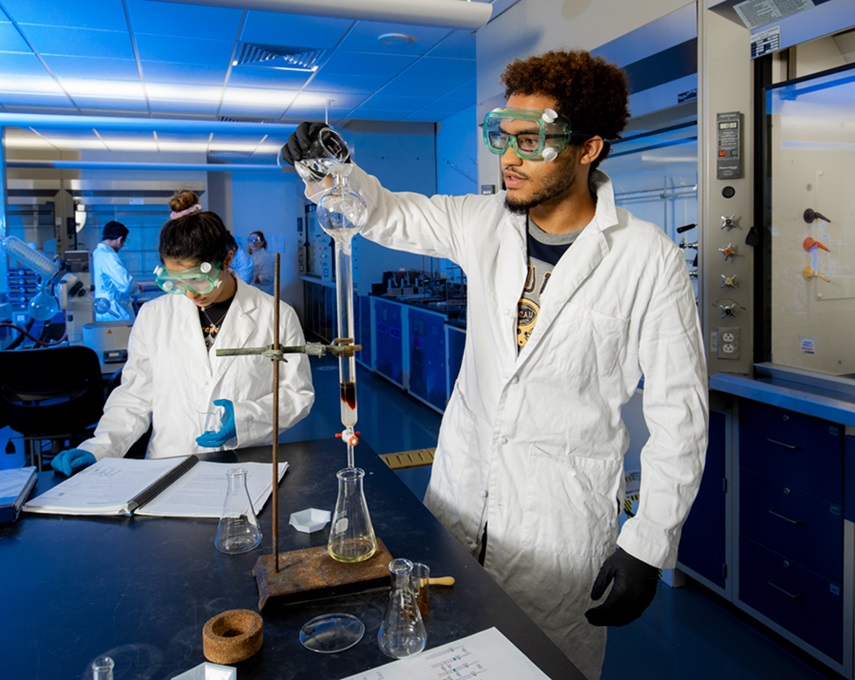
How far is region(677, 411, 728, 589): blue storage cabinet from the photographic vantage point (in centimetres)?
250

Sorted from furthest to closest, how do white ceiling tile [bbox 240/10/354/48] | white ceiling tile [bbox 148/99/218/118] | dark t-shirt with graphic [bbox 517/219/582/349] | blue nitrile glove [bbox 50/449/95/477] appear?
white ceiling tile [bbox 148/99/218/118], white ceiling tile [bbox 240/10/354/48], blue nitrile glove [bbox 50/449/95/477], dark t-shirt with graphic [bbox 517/219/582/349]

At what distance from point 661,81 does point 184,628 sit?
9.01ft

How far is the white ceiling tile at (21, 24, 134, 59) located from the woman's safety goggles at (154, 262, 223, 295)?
352 centimetres

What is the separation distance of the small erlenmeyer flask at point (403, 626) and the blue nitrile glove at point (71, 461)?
1.12 meters

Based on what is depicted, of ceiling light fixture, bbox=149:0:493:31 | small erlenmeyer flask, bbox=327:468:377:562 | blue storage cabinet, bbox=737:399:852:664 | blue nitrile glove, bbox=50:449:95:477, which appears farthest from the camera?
ceiling light fixture, bbox=149:0:493:31

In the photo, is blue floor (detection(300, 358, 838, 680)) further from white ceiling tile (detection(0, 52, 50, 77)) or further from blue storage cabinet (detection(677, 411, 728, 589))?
white ceiling tile (detection(0, 52, 50, 77))

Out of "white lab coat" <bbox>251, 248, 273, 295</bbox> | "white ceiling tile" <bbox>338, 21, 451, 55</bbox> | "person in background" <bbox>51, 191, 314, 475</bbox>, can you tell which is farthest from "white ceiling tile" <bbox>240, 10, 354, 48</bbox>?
"white lab coat" <bbox>251, 248, 273, 295</bbox>

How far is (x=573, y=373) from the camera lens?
1.49 metres

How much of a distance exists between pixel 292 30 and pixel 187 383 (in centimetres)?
323

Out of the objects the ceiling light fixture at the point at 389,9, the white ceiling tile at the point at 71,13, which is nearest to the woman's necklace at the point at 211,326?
the ceiling light fixture at the point at 389,9

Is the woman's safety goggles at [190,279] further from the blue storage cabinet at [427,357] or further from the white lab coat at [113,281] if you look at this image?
the white lab coat at [113,281]

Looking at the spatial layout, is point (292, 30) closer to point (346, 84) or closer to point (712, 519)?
point (346, 84)

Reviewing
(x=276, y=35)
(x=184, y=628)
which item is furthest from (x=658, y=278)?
(x=276, y=35)

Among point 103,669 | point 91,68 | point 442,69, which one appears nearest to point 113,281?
point 91,68
